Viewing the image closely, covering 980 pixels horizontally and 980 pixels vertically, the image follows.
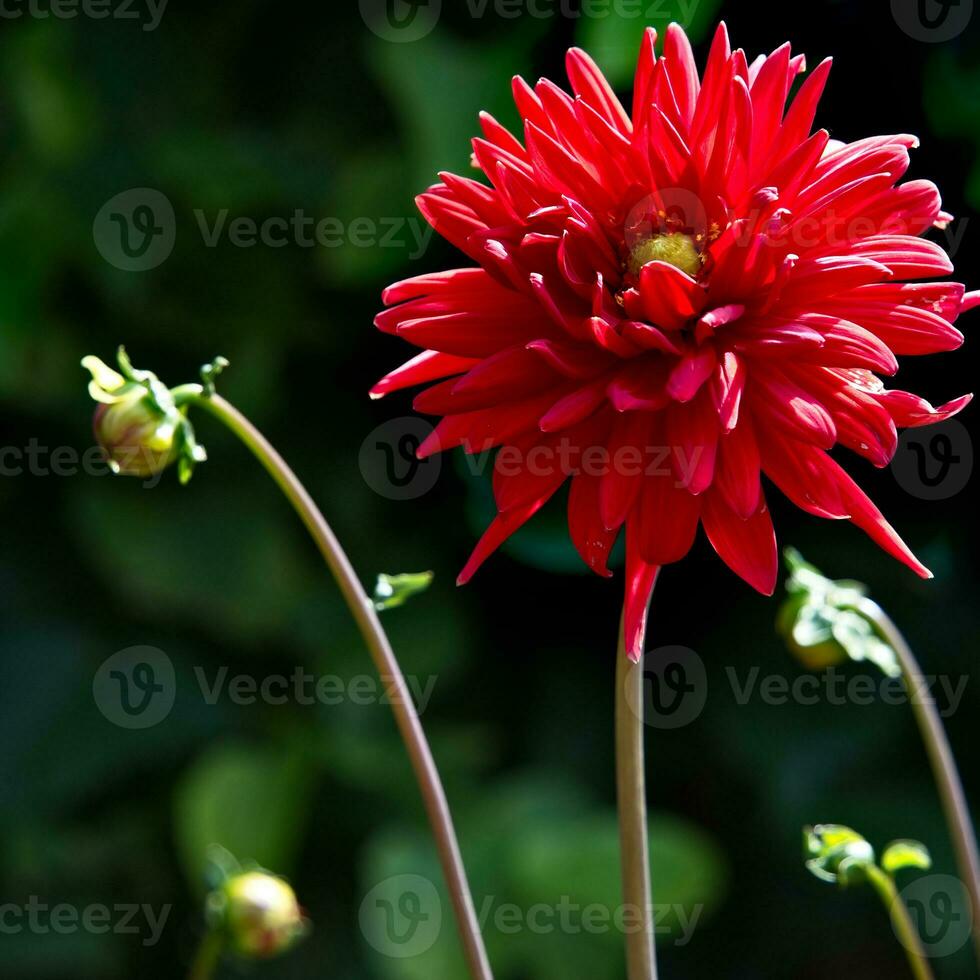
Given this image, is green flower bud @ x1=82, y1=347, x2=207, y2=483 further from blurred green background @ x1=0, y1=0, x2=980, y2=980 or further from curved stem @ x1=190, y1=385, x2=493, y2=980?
blurred green background @ x1=0, y1=0, x2=980, y2=980

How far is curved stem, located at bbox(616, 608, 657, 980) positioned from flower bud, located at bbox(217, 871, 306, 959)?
196 mm

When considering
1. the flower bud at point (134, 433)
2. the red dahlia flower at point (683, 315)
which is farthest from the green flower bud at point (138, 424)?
the red dahlia flower at point (683, 315)

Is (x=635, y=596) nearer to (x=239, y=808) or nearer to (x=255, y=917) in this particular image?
(x=255, y=917)

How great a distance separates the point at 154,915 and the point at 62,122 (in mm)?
699

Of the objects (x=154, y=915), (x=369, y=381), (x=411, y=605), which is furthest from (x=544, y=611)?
(x=154, y=915)

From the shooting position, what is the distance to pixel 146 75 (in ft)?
3.37

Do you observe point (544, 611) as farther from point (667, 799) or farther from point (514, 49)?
point (514, 49)

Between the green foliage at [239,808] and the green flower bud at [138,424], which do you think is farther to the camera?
the green foliage at [239,808]

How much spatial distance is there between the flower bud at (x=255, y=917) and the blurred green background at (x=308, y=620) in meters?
0.44

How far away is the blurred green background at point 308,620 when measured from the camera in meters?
0.98

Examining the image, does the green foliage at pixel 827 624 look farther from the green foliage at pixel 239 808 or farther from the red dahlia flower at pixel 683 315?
the green foliage at pixel 239 808

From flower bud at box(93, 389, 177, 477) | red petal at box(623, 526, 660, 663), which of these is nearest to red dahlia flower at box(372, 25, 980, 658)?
red petal at box(623, 526, 660, 663)

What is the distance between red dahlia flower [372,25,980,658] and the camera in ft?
1.27

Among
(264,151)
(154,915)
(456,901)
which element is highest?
(264,151)
